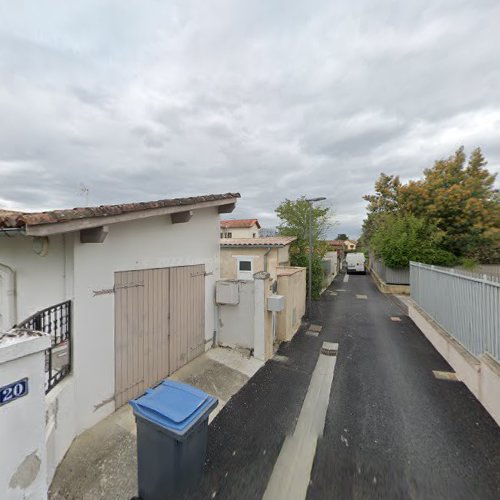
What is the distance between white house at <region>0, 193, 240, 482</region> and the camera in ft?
10.5

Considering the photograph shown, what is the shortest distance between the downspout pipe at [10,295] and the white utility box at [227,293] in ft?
12.8

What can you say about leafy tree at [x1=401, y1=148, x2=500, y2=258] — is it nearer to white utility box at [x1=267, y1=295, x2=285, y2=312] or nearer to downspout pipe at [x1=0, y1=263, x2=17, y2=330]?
white utility box at [x1=267, y1=295, x2=285, y2=312]

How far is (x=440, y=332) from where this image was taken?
7160 mm

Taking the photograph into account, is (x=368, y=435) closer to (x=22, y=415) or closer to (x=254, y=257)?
(x=22, y=415)

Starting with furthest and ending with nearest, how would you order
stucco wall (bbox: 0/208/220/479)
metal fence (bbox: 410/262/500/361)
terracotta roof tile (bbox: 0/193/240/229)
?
metal fence (bbox: 410/262/500/361), stucco wall (bbox: 0/208/220/479), terracotta roof tile (bbox: 0/193/240/229)

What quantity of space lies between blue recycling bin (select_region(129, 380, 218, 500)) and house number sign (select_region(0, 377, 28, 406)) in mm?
986

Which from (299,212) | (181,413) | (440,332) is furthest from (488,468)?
(299,212)

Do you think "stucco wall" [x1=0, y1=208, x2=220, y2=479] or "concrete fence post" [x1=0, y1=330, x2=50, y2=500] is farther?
"stucco wall" [x1=0, y1=208, x2=220, y2=479]

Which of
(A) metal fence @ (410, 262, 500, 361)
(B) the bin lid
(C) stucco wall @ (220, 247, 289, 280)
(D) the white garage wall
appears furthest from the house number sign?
(C) stucco wall @ (220, 247, 289, 280)

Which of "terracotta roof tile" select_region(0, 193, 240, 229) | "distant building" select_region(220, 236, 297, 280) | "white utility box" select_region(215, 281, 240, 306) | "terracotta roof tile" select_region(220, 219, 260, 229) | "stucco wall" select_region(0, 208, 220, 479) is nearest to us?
"terracotta roof tile" select_region(0, 193, 240, 229)

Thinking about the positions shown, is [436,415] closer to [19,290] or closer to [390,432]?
[390,432]

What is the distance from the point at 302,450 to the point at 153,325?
314 cm

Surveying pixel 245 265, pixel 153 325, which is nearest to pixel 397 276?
pixel 245 265

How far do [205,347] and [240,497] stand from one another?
12.3ft
